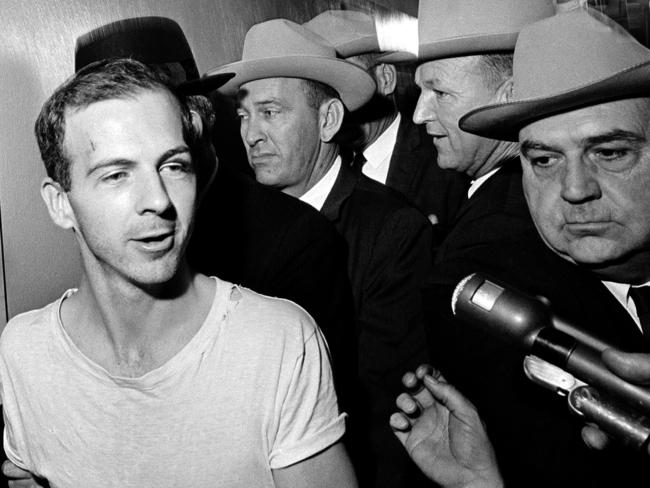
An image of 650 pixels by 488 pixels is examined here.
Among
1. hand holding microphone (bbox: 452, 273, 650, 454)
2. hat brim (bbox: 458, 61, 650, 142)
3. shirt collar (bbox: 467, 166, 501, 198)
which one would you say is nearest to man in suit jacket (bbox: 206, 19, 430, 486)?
shirt collar (bbox: 467, 166, 501, 198)

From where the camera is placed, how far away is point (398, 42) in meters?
1.59

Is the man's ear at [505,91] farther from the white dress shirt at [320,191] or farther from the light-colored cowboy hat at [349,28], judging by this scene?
the white dress shirt at [320,191]

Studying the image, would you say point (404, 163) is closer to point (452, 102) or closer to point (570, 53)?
point (452, 102)

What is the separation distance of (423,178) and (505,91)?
22 cm

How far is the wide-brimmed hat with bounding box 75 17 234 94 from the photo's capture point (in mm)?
1396

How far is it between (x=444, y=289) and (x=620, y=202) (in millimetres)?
348

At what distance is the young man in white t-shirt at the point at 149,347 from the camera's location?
1075mm

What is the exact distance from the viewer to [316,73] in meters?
1.65

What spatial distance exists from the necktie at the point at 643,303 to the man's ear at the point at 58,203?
802mm

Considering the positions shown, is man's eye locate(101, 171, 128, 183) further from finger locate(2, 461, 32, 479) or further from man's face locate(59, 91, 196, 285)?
finger locate(2, 461, 32, 479)

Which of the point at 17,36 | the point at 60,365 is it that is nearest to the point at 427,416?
the point at 60,365

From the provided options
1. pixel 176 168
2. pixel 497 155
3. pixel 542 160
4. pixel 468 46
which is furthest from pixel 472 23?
pixel 176 168

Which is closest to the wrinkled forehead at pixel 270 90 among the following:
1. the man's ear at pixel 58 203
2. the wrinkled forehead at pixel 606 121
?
the man's ear at pixel 58 203

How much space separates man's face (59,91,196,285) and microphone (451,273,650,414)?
1.39 feet
